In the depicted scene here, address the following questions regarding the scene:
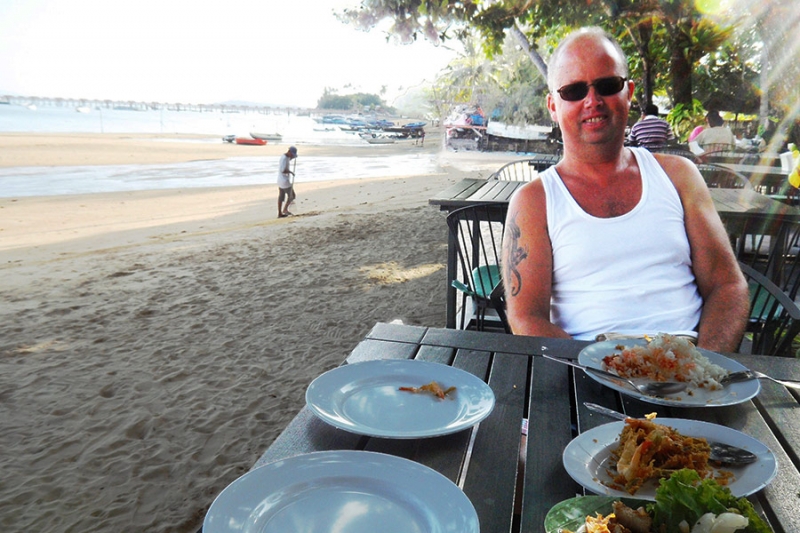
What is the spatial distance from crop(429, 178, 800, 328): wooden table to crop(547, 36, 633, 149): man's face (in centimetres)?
123

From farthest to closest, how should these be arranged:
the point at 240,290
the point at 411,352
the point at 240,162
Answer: the point at 240,162 → the point at 240,290 → the point at 411,352

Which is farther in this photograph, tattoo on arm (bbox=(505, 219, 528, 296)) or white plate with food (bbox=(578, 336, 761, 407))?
tattoo on arm (bbox=(505, 219, 528, 296))

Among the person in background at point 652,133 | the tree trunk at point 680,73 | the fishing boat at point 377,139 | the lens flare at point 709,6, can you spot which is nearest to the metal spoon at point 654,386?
the person in background at point 652,133

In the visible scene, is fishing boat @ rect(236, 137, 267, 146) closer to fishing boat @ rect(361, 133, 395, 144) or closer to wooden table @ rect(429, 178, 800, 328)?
fishing boat @ rect(361, 133, 395, 144)

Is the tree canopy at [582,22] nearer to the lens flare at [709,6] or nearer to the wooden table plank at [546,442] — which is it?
the lens flare at [709,6]

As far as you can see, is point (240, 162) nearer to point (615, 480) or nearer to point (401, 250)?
point (401, 250)

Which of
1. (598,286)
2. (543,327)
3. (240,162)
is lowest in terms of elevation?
(240,162)

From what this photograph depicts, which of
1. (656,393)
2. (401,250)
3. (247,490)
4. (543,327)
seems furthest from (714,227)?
(401,250)

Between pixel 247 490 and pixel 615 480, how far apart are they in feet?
2.02

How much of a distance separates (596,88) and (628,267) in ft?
2.39

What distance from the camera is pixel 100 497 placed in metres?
3.21

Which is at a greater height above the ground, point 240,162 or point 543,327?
point 543,327

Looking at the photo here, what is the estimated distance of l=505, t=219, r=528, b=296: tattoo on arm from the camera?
2377 mm

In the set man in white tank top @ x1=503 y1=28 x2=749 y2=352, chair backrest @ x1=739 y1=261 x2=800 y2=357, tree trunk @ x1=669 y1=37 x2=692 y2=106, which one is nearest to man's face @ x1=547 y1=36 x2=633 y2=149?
man in white tank top @ x1=503 y1=28 x2=749 y2=352
